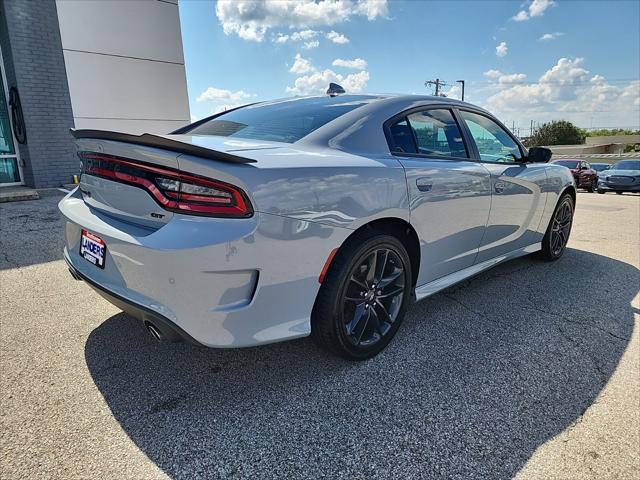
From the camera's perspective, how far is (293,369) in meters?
2.27

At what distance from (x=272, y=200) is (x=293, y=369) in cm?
102

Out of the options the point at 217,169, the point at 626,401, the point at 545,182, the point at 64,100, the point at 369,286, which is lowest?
the point at 626,401

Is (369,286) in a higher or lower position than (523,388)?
higher

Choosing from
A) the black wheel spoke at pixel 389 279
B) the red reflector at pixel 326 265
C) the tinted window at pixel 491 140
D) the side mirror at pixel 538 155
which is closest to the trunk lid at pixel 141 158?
the red reflector at pixel 326 265

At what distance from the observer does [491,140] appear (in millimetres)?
3420

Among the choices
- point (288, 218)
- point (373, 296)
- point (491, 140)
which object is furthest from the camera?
point (491, 140)

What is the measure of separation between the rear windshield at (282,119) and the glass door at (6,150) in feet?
25.0

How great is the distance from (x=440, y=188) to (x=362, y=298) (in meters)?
0.86

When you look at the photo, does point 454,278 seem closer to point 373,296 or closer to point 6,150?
point 373,296

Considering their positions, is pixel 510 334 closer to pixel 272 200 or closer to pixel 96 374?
pixel 272 200

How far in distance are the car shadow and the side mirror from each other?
4.88ft

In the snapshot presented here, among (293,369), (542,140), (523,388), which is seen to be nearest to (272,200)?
(293,369)

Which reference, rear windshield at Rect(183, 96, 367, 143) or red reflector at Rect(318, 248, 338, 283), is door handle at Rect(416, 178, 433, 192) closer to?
rear windshield at Rect(183, 96, 367, 143)

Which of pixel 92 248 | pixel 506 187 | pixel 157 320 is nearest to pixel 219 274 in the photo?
pixel 157 320
